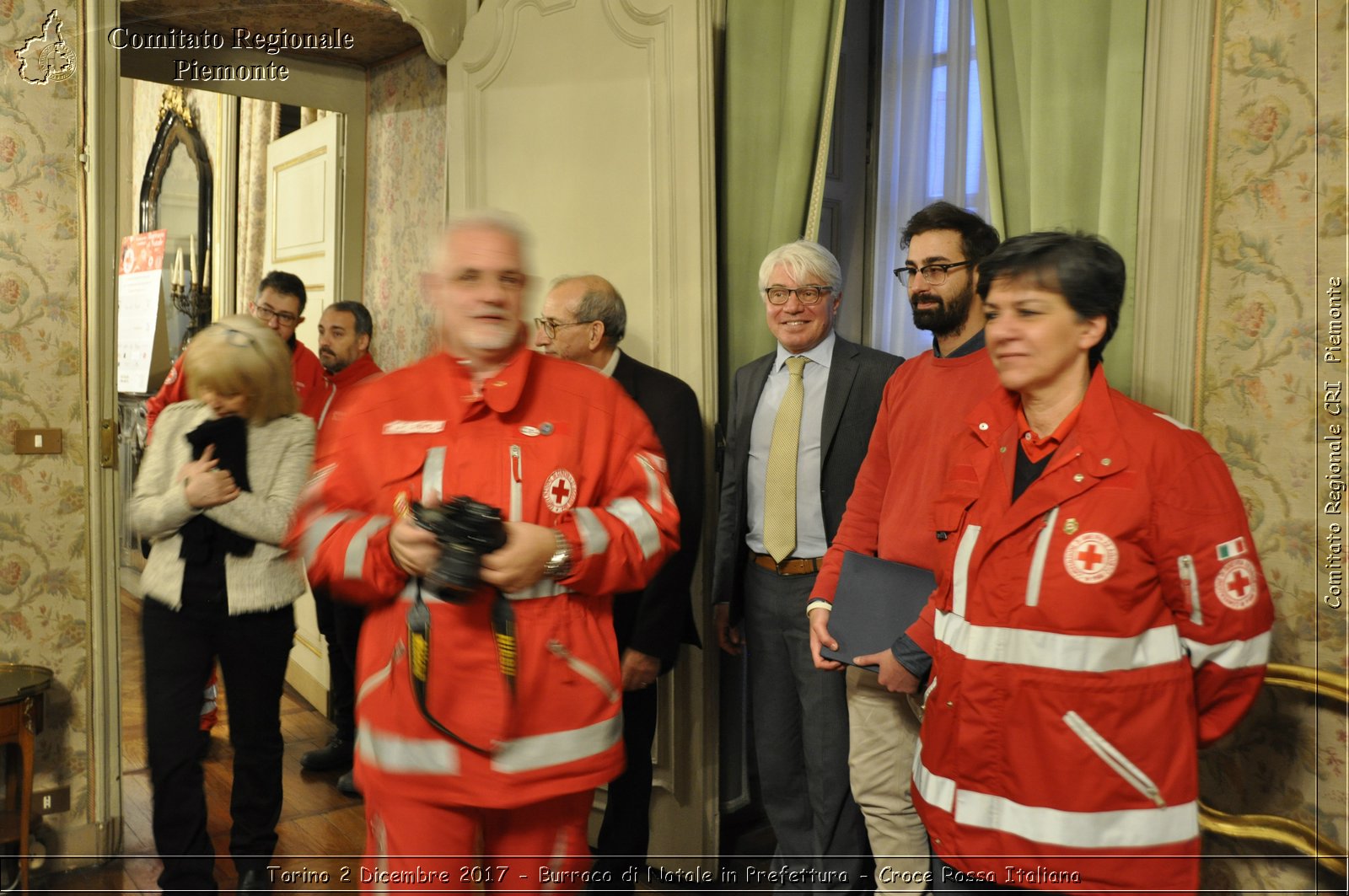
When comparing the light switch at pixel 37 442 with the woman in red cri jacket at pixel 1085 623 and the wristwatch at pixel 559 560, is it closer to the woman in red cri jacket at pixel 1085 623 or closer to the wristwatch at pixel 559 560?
the wristwatch at pixel 559 560

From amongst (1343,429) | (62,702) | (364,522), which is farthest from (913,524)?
(62,702)

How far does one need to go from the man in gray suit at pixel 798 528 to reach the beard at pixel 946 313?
33 centimetres

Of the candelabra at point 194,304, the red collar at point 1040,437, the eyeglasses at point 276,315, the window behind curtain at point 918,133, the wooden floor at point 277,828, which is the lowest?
the wooden floor at point 277,828

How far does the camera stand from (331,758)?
3432mm

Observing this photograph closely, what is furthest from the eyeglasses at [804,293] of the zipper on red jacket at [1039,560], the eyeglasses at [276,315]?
the eyeglasses at [276,315]

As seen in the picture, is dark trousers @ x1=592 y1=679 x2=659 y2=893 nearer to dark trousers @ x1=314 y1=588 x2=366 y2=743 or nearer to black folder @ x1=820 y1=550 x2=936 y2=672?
black folder @ x1=820 y1=550 x2=936 y2=672

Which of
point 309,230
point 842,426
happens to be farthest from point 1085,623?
point 309,230

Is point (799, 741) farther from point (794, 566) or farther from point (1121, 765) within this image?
point (1121, 765)

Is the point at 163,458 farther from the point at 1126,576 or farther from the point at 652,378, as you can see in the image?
the point at 1126,576

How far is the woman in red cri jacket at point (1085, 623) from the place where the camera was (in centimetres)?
128

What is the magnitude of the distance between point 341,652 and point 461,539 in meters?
2.42

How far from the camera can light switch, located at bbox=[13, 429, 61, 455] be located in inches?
109

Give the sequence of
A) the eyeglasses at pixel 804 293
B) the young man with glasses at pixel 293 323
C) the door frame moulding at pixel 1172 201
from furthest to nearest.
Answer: the young man with glasses at pixel 293 323
the eyeglasses at pixel 804 293
the door frame moulding at pixel 1172 201

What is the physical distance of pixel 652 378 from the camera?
2.40 m
